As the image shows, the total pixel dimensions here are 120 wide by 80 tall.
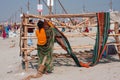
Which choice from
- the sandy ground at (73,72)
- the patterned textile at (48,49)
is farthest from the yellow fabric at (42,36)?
the sandy ground at (73,72)

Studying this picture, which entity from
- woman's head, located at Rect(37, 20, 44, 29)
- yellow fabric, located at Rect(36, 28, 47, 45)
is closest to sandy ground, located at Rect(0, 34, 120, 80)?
yellow fabric, located at Rect(36, 28, 47, 45)

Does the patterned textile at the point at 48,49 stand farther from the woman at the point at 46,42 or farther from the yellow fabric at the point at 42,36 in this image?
the yellow fabric at the point at 42,36

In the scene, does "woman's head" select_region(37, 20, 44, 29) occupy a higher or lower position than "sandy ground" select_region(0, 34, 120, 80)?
higher

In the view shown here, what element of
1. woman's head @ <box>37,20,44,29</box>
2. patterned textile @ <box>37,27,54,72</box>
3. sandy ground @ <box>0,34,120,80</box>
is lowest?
sandy ground @ <box>0,34,120,80</box>

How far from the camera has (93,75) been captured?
882cm

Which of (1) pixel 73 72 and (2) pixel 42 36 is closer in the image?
(2) pixel 42 36

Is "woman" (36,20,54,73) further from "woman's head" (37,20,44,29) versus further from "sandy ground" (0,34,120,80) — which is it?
"sandy ground" (0,34,120,80)

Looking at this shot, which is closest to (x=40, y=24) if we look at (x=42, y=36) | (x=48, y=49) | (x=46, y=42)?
(x=42, y=36)

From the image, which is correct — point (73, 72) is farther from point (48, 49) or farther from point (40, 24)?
point (40, 24)

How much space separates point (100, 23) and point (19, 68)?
316 cm

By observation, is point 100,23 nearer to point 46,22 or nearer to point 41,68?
point 46,22

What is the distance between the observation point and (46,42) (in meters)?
9.28

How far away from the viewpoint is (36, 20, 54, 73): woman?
924 cm

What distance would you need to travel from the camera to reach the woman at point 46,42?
9.24 metres
